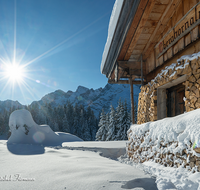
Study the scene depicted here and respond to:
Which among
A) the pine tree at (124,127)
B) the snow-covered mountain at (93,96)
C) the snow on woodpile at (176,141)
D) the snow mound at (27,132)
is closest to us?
the snow on woodpile at (176,141)

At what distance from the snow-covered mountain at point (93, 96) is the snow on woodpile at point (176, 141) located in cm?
9701

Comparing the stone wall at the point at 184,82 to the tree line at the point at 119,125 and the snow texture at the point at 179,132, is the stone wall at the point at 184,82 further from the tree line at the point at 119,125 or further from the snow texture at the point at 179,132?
the tree line at the point at 119,125

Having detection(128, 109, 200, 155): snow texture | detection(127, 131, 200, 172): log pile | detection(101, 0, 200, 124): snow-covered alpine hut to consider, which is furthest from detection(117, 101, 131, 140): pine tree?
detection(128, 109, 200, 155): snow texture

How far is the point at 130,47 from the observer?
507 cm

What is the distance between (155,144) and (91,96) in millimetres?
126663

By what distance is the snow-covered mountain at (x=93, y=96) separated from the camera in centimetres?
10886

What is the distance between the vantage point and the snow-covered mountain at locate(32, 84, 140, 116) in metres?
109

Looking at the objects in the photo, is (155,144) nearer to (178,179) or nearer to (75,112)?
(178,179)

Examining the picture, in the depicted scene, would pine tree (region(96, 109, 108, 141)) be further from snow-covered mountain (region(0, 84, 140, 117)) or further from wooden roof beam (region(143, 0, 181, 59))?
snow-covered mountain (region(0, 84, 140, 117))

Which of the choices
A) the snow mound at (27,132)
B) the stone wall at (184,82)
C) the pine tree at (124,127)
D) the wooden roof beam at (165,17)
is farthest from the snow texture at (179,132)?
the pine tree at (124,127)

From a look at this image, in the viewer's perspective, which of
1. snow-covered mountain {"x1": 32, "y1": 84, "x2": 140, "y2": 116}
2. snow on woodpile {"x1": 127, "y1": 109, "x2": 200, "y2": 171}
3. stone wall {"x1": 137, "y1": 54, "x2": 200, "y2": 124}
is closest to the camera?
snow on woodpile {"x1": 127, "y1": 109, "x2": 200, "y2": 171}

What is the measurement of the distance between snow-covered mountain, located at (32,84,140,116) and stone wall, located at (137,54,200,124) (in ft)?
310

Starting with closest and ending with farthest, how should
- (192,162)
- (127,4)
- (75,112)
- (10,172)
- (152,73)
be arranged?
(192,162) < (10,172) < (127,4) < (152,73) < (75,112)

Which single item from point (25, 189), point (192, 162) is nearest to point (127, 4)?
point (192, 162)
